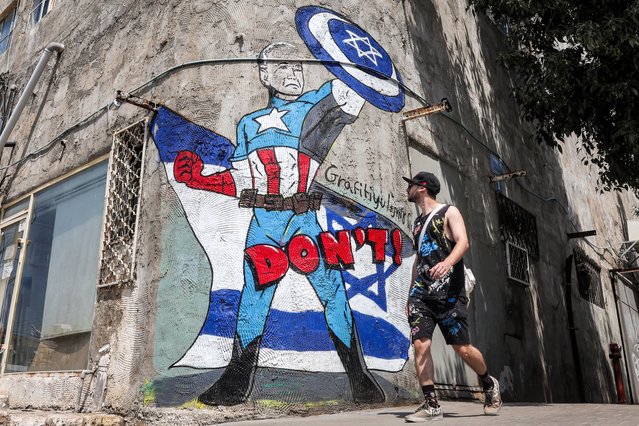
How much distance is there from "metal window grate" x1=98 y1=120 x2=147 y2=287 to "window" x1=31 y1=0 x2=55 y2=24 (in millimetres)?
3876

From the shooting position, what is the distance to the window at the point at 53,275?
625 centimetres

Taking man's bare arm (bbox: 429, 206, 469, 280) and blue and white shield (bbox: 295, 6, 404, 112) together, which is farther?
blue and white shield (bbox: 295, 6, 404, 112)

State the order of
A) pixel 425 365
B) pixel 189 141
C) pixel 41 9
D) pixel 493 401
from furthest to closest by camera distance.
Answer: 1. pixel 41 9
2. pixel 189 141
3. pixel 493 401
4. pixel 425 365

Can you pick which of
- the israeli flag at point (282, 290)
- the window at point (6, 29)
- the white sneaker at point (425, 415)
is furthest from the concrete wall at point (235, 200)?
the white sneaker at point (425, 415)

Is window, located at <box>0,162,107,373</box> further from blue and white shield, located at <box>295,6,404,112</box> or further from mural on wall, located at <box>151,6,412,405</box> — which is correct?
blue and white shield, located at <box>295,6,404,112</box>

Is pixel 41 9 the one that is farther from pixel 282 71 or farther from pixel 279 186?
pixel 279 186

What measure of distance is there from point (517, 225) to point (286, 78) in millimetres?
4913

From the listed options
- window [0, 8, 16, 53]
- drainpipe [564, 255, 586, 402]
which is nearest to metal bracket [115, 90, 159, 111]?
window [0, 8, 16, 53]

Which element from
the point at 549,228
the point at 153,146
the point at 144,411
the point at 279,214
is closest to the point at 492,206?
the point at 549,228

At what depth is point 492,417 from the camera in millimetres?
4180

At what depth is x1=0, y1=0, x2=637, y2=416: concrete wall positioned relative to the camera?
5.26 m

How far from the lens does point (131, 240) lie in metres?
5.80

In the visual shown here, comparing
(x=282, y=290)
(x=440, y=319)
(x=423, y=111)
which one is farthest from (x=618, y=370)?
(x=440, y=319)

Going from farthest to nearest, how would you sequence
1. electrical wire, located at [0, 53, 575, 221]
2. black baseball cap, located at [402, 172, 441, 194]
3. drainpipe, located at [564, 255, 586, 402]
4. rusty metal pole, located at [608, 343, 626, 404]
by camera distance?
rusty metal pole, located at [608, 343, 626, 404], drainpipe, located at [564, 255, 586, 402], electrical wire, located at [0, 53, 575, 221], black baseball cap, located at [402, 172, 441, 194]
